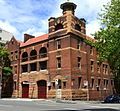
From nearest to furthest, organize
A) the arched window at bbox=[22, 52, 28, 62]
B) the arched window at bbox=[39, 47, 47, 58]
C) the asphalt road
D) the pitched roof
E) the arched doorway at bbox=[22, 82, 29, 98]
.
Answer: the asphalt road < the arched window at bbox=[39, 47, 47, 58] < the arched doorway at bbox=[22, 82, 29, 98] < the pitched roof < the arched window at bbox=[22, 52, 28, 62]

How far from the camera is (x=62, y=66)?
165 ft

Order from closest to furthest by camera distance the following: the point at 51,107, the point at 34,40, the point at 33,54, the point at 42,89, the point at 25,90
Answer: the point at 51,107 → the point at 42,89 → the point at 25,90 → the point at 33,54 → the point at 34,40

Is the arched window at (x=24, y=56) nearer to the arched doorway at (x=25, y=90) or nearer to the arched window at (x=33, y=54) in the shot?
the arched window at (x=33, y=54)

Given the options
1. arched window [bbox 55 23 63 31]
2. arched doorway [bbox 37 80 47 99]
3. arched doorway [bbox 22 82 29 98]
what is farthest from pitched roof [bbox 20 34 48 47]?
arched doorway [bbox 37 80 47 99]

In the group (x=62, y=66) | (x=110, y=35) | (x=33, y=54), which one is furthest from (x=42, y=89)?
(x=110, y=35)

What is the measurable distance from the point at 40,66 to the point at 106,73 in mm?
13602

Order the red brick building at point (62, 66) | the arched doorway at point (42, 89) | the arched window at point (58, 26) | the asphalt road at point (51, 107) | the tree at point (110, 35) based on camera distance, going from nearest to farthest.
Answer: the asphalt road at point (51, 107) → the tree at point (110, 35) → the red brick building at point (62, 66) → the arched window at point (58, 26) → the arched doorway at point (42, 89)

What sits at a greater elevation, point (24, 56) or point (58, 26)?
point (58, 26)

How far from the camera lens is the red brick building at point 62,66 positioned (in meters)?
49.7

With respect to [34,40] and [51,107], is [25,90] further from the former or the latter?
[51,107]

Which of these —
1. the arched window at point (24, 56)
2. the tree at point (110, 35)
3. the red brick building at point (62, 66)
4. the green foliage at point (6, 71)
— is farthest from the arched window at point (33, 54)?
the tree at point (110, 35)

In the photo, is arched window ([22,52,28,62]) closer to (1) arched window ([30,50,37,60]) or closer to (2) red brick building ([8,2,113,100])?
(2) red brick building ([8,2,113,100])

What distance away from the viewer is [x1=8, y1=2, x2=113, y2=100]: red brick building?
163 feet

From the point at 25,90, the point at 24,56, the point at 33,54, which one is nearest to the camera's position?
the point at 25,90
